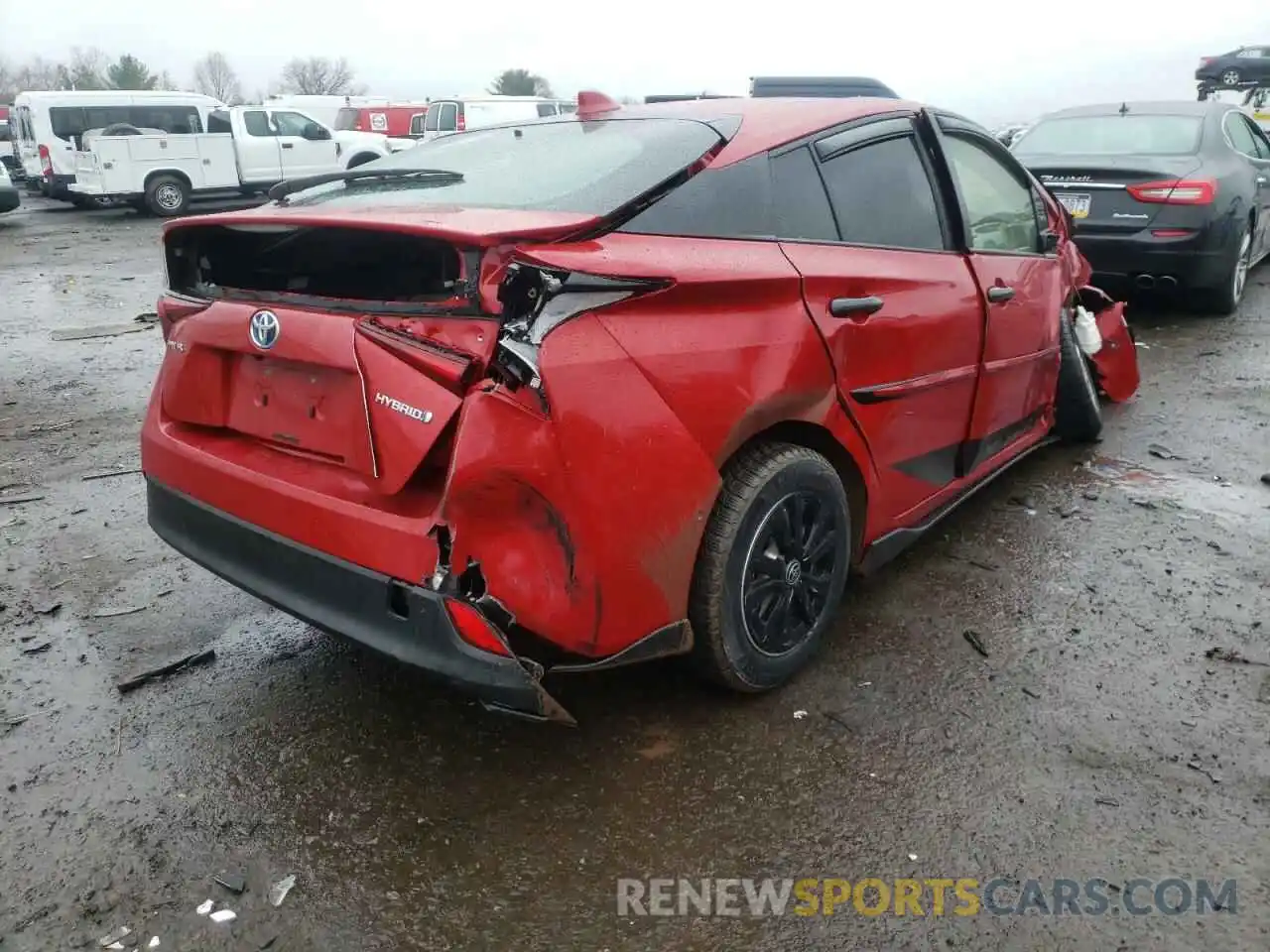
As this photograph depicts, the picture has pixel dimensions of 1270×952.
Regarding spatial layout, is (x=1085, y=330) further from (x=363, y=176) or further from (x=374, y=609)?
(x=374, y=609)

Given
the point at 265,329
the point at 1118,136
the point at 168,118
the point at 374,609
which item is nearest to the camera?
the point at 374,609

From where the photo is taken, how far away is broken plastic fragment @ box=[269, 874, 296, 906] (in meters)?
2.06

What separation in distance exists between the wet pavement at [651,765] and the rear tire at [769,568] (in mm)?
161

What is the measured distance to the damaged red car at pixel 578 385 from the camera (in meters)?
2.05

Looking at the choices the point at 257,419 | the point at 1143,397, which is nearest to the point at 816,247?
the point at 257,419

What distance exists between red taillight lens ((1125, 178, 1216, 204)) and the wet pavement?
11.7ft

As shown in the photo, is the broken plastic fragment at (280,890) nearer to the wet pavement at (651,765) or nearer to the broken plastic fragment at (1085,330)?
the wet pavement at (651,765)

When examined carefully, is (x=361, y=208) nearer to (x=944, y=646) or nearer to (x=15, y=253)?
(x=944, y=646)

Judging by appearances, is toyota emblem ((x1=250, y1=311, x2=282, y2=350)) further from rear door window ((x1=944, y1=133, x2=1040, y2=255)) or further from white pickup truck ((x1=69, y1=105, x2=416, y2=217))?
white pickup truck ((x1=69, y1=105, x2=416, y2=217))

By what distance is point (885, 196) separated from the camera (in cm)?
303

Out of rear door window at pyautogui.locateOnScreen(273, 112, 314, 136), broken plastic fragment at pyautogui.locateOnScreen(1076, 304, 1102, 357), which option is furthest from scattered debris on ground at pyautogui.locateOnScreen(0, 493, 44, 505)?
rear door window at pyautogui.locateOnScreen(273, 112, 314, 136)

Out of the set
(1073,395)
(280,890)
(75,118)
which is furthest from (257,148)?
(280,890)

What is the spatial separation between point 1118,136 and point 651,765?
6883mm

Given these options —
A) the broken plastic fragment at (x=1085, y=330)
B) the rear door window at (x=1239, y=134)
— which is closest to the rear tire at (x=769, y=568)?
the broken plastic fragment at (x=1085, y=330)
